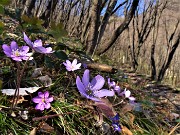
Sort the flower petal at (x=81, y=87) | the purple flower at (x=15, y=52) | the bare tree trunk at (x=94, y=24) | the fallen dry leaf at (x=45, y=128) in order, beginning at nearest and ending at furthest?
the flower petal at (x=81, y=87), the purple flower at (x=15, y=52), the fallen dry leaf at (x=45, y=128), the bare tree trunk at (x=94, y=24)

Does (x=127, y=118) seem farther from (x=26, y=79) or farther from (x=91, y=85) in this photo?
(x=91, y=85)

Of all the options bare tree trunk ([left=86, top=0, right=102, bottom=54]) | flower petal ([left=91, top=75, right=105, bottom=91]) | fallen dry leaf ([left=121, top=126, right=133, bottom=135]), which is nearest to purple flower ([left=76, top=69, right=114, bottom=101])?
flower petal ([left=91, top=75, right=105, bottom=91])

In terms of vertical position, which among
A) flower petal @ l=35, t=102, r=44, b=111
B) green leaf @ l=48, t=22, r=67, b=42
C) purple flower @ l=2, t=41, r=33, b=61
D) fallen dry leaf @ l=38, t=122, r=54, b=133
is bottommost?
fallen dry leaf @ l=38, t=122, r=54, b=133

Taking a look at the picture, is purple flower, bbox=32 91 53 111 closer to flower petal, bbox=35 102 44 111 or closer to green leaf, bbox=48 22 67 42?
flower petal, bbox=35 102 44 111

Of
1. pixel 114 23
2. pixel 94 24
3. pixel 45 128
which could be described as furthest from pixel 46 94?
pixel 114 23

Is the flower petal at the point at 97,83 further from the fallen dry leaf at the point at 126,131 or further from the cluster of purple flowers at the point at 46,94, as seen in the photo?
the fallen dry leaf at the point at 126,131

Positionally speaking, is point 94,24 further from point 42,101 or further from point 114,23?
point 114,23

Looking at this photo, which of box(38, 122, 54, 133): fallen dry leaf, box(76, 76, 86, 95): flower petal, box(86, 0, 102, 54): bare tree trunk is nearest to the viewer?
box(76, 76, 86, 95): flower petal

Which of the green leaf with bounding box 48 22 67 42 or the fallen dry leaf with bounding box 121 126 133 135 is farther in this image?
the fallen dry leaf with bounding box 121 126 133 135

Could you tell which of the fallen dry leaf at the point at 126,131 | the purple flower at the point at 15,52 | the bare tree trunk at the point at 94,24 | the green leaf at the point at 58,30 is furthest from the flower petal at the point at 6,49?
the bare tree trunk at the point at 94,24

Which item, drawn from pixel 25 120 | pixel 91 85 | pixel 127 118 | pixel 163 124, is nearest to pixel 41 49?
pixel 91 85
